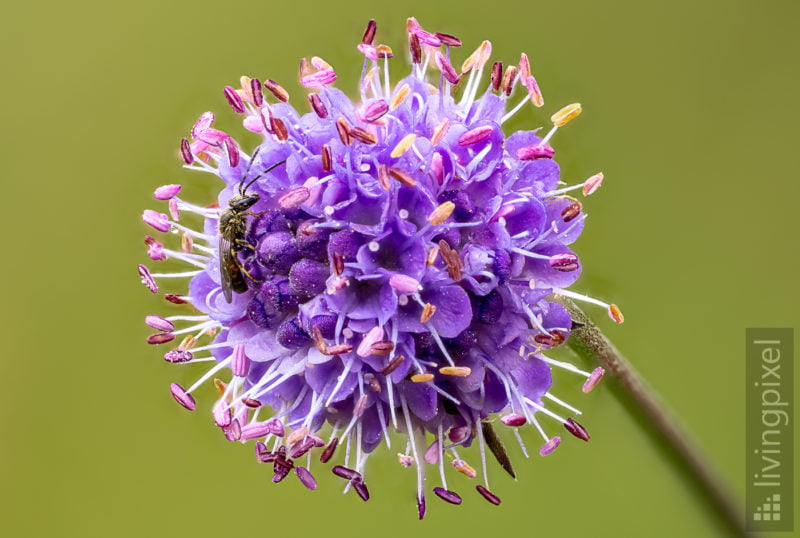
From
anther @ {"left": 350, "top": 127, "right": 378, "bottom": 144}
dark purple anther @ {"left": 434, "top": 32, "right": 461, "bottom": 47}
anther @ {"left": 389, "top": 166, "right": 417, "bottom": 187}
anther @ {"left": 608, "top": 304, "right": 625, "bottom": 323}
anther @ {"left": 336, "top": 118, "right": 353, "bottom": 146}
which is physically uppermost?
dark purple anther @ {"left": 434, "top": 32, "right": 461, "bottom": 47}

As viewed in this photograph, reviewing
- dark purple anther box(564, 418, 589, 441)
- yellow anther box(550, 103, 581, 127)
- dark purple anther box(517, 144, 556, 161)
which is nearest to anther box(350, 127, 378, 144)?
dark purple anther box(517, 144, 556, 161)

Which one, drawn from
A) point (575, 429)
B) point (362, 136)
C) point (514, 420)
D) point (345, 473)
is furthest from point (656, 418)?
point (362, 136)

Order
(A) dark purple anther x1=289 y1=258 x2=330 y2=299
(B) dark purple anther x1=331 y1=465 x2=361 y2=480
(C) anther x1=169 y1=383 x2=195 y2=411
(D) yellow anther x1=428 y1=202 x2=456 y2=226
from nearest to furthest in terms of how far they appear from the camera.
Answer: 1. (D) yellow anther x1=428 y1=202 x2=456 y2=226
2. (A) dark purple anther x1=289 y1=258 x2=330 y2=299
3. (B) dark purple anther x1=331 y1=465 x2=361 y2=480
4. (C) anther x1=169 y1=383 x2=195 y2=411

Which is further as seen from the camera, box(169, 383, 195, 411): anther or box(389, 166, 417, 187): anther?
box(169, 383, 195, 411): anther

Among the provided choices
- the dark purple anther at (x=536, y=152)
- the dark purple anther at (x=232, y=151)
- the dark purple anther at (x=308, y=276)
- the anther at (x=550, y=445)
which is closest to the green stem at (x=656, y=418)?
the anther at (x=550, y=445)

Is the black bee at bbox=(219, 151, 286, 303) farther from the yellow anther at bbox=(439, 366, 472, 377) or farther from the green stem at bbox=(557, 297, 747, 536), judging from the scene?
the green stem at bbox=(557, 297, 747, 536)

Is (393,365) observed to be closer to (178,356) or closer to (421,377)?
(421,377)

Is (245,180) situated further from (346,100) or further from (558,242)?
(558,242)

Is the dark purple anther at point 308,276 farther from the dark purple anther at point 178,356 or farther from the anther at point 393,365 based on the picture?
the dark purple anther at point 178,356
